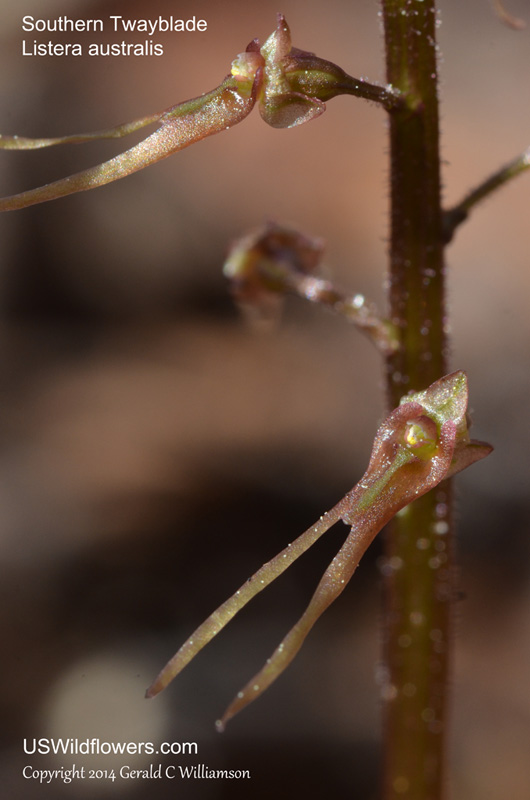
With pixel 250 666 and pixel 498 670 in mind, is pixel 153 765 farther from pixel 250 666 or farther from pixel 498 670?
pixel 498 670

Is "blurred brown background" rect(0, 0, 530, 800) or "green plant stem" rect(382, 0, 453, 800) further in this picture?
"blurred brown background" rect(0, 0, 530, 800)

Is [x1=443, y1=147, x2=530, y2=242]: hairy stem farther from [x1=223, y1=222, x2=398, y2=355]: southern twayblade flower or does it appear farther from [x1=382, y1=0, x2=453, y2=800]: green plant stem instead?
[x1=223, y1=222, x2=398, y2=355]: southern twayblade flower

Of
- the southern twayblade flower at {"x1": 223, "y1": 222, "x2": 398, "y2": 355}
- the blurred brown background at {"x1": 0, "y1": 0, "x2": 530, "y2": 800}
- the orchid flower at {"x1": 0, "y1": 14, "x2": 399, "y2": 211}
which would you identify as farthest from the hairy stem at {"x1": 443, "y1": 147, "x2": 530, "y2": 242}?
the blurred brown background at {"x1": 0, "y1": 0, "x2": 530, "y2": 800}

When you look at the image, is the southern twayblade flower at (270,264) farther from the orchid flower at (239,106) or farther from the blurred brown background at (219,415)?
the blurred brown background at (219,415)

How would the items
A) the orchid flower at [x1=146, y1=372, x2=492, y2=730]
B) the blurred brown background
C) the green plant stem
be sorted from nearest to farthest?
the orchid flower at [x1=146, y1=372, x2=492, y2=730]
the green plant stem
the blurred brown background

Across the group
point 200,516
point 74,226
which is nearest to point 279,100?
point 200,516

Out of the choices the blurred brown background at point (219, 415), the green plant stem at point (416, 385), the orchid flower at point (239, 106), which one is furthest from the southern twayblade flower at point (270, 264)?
the blurred brown background at point (219, 415)

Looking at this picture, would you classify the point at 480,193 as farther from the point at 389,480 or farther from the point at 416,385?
the point at 389,480
